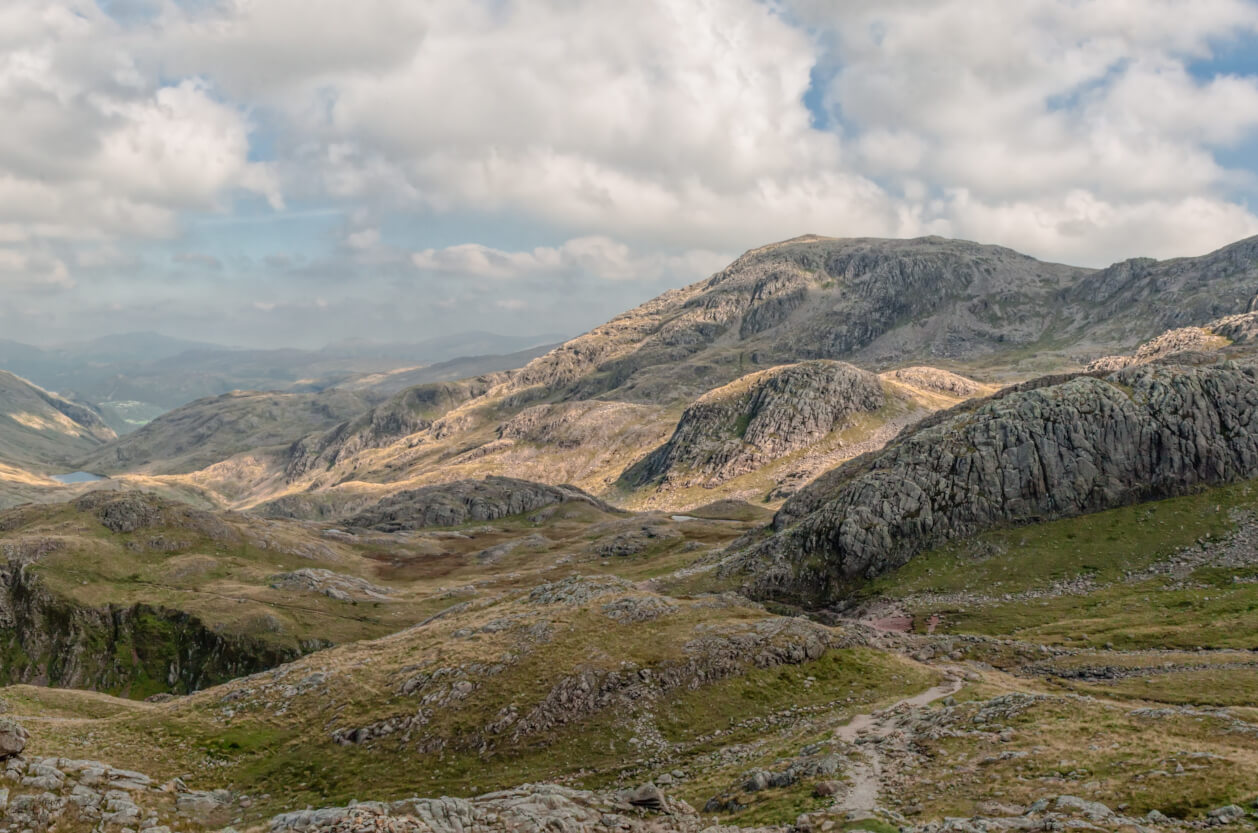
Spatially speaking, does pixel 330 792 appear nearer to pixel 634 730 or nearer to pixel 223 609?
pixel 634 730

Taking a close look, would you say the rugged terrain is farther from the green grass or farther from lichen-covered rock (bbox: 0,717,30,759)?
the green grass

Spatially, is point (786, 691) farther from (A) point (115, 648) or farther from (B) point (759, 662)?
(A) point (115, 648)

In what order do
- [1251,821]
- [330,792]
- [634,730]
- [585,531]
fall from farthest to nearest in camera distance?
[585,531], [634,730], [330,792], [1251,821]

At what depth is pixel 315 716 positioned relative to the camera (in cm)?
4700

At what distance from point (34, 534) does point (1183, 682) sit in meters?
149

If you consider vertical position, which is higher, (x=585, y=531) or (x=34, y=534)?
(x=34, y=534)

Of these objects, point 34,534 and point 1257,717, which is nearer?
point 1257,717

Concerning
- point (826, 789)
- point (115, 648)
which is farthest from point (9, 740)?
point (115, 648)

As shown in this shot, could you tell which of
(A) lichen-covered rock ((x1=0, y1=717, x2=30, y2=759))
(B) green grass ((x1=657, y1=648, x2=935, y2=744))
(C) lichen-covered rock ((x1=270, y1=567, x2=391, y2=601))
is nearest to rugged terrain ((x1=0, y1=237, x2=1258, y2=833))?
(A) lichen-covered rock ((x1=0, y1=717, x2=30, y2=759))

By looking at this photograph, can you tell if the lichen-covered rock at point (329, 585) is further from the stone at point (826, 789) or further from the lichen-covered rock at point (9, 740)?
the stone at point (826, 789)

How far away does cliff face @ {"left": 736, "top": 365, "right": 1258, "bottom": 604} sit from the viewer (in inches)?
3216

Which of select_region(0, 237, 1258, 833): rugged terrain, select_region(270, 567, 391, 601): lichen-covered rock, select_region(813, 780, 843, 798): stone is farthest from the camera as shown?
select_region(270, 567, 391, 601): lichen-covered rock

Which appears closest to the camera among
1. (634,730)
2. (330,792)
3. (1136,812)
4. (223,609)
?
(1136,812)

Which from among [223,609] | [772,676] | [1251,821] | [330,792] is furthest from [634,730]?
[223,609]
